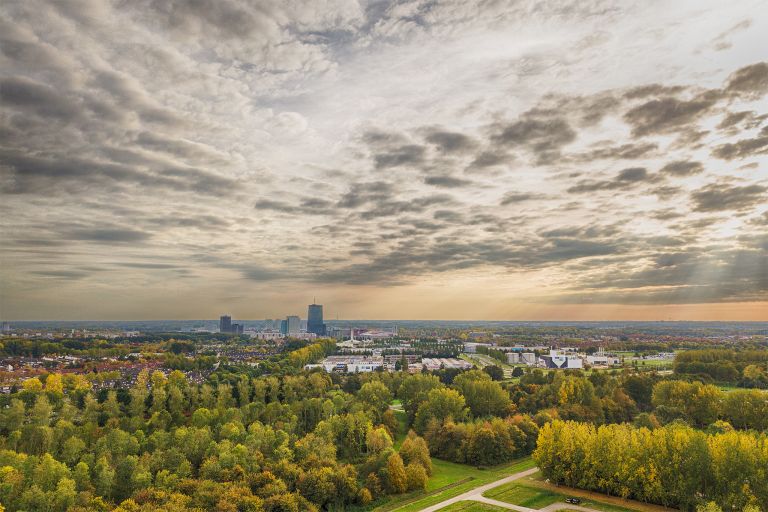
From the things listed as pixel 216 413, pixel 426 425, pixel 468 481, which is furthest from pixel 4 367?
pixel 468 481

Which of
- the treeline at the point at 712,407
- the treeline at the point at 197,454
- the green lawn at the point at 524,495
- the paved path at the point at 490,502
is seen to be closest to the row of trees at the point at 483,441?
the treeline at the point at 197,454

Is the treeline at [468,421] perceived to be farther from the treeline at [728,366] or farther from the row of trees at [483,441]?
the treeline at [728,366]

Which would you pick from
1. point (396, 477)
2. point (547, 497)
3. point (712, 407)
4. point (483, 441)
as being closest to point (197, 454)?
→ point (396, 477)

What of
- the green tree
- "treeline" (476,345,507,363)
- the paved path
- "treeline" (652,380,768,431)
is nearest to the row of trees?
the paved path

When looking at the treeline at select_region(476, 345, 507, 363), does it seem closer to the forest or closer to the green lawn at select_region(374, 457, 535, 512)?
the forest

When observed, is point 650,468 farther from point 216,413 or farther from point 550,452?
point 216,413
